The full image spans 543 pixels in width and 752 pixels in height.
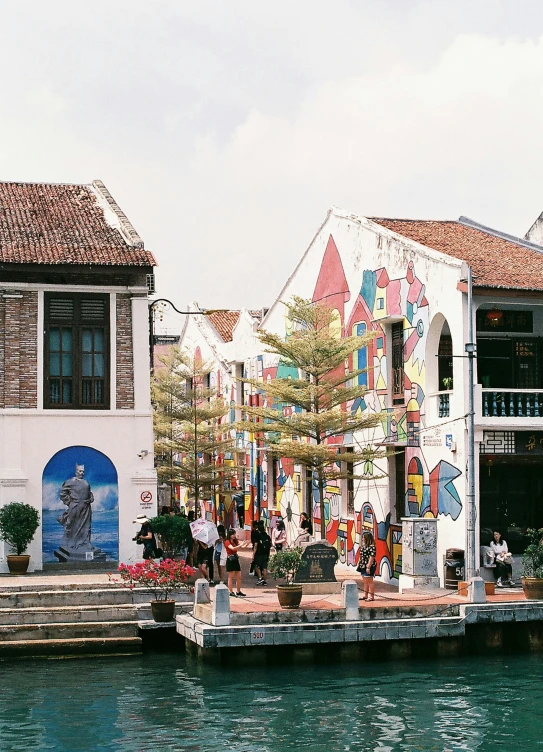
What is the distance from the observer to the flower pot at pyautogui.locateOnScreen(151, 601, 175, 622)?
22.9 m

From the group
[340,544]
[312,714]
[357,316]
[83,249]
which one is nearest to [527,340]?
[357,316]

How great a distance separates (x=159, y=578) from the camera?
75.7ft

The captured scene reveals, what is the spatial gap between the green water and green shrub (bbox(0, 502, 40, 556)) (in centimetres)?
457

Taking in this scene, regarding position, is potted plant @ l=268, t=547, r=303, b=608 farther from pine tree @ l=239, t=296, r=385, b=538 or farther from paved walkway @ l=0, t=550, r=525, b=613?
pine tree @ l=239, t=296, r=385, b=538

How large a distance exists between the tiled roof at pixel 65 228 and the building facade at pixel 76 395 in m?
0.07

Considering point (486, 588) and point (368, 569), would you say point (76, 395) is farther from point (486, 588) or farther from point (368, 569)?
point (486, 588)

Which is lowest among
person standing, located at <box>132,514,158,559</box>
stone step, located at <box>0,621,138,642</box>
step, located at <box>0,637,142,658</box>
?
step, located at <box>0,637,142,658</box>

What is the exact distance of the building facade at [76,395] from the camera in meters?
26.7

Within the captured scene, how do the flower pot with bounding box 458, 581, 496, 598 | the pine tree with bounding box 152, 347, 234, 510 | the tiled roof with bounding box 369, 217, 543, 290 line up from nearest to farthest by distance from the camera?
the flower pot with bounding box 458, 581, 496, 598
the tiled roof with bounding box 369, 217, 543, 290
the pine tree with bounding box 152, 347, 234, 510

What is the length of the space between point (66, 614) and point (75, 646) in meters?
0.81

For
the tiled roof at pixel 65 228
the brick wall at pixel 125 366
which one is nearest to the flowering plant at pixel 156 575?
the brick wall at pixel 125 366

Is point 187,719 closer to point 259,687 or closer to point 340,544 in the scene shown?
point 259,687

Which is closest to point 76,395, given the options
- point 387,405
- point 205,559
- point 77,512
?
point 77,512

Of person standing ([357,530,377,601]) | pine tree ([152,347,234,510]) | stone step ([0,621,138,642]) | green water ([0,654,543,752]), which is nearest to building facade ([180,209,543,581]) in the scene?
person standing ([357,530,377,601])
